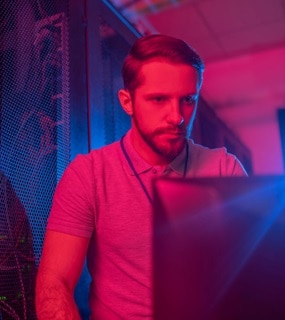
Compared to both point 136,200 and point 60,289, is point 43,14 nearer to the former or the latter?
point 136,200

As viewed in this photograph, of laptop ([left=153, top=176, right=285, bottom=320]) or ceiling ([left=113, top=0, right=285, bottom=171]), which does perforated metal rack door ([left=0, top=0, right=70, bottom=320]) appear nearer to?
laptop ([left=153, top=176, right=285, bottom=320])

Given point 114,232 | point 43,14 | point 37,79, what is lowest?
point 114,232

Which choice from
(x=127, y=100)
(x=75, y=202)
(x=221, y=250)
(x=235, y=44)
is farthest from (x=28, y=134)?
(x=235, y=44)

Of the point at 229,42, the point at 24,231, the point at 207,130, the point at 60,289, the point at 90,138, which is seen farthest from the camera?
the point at 229,42

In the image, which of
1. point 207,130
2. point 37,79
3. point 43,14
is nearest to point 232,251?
point 37,79

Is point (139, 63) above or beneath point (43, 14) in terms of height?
beneath

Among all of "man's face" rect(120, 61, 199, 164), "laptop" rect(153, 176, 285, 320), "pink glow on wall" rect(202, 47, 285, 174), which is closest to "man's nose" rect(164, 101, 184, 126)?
"man's face" rect(120, 61, 199, 164)

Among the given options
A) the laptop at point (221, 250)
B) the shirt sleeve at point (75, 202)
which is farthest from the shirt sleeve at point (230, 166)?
the laptop at point (221, 250)

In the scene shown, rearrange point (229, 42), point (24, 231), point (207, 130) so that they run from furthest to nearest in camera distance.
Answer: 1. point (229, 42)
2. point (207, 130)
3. point (24, 231)

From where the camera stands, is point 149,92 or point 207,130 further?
point 207,130

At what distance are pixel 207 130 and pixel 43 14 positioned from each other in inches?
58.4

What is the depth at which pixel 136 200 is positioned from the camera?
99 centimetres

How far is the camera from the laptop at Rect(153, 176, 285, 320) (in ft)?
1.07

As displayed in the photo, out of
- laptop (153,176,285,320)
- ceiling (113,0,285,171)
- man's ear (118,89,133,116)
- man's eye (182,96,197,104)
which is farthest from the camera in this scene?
ceiling (113,0,285,171)
